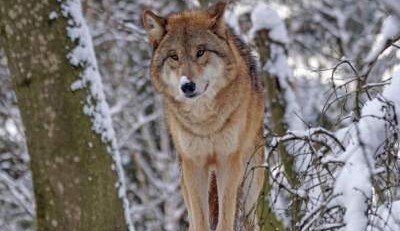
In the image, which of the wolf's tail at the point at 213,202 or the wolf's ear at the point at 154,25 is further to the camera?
the wolf's tail at the point at 213,202

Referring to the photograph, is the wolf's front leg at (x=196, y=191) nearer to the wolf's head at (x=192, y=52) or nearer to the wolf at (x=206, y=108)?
the wolf at (x=206, y=108)

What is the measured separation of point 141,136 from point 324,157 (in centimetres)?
1481

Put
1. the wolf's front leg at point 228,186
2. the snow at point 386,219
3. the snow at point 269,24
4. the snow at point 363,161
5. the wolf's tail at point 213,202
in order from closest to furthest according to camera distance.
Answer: the snow at point 363,161, the snow at point 386,219, the wolf's front leg at point 228,186, the wolf's tail at point 213,202, the snow at point 269,24

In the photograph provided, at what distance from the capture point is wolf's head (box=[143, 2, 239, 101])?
6301 mm

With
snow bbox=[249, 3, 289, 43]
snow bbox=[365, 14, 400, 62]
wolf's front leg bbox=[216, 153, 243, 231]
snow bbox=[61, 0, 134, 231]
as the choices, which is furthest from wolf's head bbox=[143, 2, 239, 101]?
snow bbox=[365, 14, 400, 62]

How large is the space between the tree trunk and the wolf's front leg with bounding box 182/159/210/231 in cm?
125

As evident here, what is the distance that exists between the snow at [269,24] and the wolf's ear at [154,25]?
265cm

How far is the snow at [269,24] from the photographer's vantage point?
29.6 ft

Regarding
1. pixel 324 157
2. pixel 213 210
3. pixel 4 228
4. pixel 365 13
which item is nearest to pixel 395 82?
pixel 324 157

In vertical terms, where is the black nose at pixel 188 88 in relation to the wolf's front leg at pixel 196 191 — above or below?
above

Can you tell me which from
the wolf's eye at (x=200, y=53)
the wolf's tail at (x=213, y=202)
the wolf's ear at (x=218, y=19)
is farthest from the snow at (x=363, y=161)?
the wolf's tail at (x=213, y=202)

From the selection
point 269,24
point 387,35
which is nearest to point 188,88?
point 387,35

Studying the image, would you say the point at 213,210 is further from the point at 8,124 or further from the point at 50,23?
the point at 8,124

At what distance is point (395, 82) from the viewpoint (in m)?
3.70
